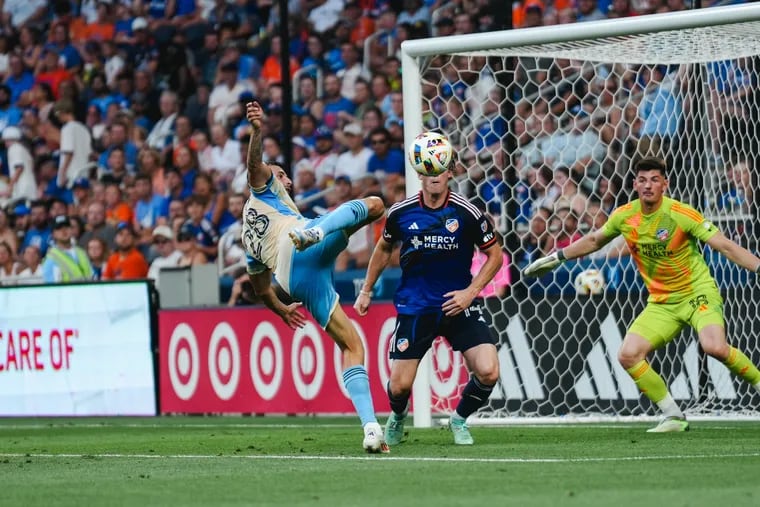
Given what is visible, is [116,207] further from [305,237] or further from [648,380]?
[305,237]

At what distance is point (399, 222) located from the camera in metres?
9.93

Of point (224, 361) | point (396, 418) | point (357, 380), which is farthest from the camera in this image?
point (224, 361)

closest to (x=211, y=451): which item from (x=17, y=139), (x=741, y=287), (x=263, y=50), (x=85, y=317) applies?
(x=741, y=287)

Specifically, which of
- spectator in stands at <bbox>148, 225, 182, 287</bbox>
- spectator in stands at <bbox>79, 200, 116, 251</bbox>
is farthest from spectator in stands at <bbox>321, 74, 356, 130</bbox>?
spectator in stands at <bbox>79, 200, 116, 251</bbox>

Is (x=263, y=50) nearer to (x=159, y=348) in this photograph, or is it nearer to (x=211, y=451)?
(x=159, y=348)

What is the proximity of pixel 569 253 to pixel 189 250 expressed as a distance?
8246mm

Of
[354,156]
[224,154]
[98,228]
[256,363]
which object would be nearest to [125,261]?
[98,228]

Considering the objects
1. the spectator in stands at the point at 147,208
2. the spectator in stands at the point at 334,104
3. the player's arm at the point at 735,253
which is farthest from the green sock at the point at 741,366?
the spectator in stands at the point at 147,208

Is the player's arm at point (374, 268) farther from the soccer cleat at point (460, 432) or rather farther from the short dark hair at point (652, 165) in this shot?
the short dark hair at point (652, 165)

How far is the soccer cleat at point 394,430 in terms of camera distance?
10031mm

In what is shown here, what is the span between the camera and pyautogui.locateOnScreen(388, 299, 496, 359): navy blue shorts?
983 centimetres

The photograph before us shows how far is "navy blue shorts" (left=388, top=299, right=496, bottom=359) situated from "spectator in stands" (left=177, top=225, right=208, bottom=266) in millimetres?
8441

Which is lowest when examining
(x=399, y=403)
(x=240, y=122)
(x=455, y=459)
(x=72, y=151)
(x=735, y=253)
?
(x=455, y=459)

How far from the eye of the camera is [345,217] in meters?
8.96
